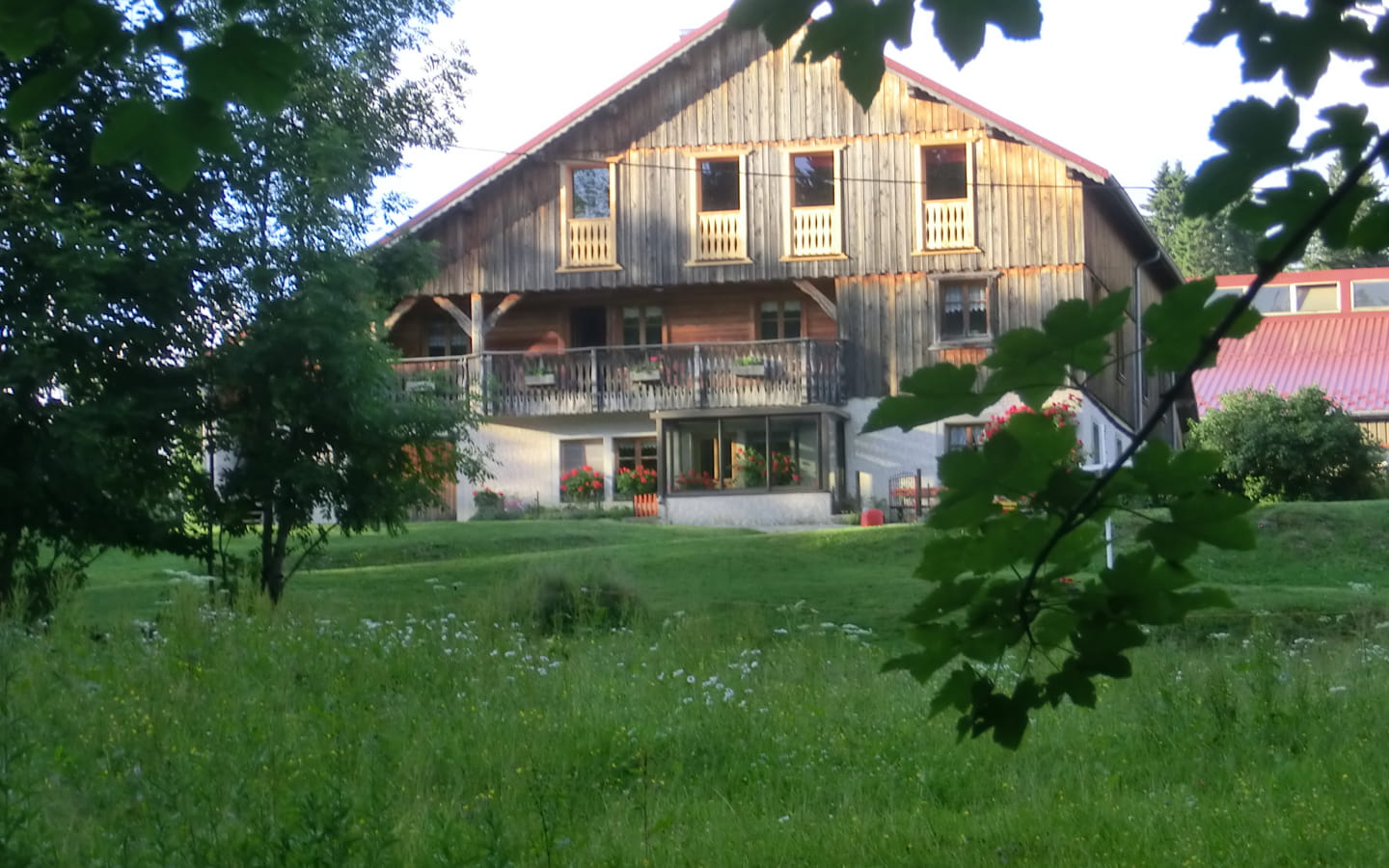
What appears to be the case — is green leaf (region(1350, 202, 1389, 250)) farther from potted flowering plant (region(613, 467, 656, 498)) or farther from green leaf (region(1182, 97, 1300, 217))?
potted flowering plant (region(613, 467, 656, 498))

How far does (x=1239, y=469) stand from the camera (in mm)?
30000

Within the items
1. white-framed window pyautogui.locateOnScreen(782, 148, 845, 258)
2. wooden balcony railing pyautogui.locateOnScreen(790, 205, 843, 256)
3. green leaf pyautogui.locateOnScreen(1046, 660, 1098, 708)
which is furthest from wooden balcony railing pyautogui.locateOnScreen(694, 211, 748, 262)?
green leaf pyautogui.locateOnScreen(1046, 660, 1098, 708)

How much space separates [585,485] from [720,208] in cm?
654

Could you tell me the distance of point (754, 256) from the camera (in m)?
32.6

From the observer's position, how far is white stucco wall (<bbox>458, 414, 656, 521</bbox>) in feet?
111

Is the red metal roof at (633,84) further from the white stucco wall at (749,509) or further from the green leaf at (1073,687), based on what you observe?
the green leaf at (1073,687)

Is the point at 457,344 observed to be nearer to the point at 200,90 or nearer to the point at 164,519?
the point at 164,519

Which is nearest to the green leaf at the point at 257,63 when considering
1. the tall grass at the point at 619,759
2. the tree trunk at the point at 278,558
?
the tall grass at the point at 619,759

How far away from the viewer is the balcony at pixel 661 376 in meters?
32.4

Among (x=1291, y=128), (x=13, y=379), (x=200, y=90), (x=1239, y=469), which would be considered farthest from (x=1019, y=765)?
(x=1239, y=469)

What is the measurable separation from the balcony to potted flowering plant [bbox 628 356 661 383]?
0.02 metres

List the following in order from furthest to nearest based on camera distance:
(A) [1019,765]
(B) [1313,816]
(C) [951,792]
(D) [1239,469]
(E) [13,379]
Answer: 1. (D) [1239,469]
2. (E) [13,379]
3. (A) [1019,765]
4. (C) [951,792]
5. (B) [1313,816]

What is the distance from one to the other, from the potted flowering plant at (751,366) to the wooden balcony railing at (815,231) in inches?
92.4

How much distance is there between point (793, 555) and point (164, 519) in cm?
1007
